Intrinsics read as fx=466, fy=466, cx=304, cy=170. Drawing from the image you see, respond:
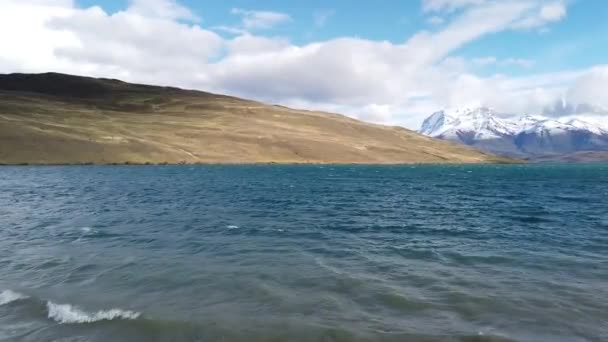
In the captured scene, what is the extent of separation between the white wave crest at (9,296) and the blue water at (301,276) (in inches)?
4.6

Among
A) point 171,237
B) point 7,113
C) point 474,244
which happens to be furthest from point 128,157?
point 474,244

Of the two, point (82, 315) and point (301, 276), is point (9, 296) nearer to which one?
point (82, 315)

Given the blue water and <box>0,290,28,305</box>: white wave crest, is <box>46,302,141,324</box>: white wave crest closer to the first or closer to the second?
the blue water

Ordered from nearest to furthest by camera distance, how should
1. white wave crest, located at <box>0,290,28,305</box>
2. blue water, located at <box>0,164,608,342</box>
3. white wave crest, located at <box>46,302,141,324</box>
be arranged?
1. blue water, located at <box>0,164,608,342</box>
2. white wave crest, located at <box>46,302,141,324</box>
3. white wave crest, located at <box>0,290,28,305</box>

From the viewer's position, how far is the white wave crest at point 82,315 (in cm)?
1742

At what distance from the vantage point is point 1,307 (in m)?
18.8

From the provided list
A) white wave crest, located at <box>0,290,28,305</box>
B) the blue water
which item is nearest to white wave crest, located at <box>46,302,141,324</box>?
the blue water

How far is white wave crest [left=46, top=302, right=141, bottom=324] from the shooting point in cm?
1742

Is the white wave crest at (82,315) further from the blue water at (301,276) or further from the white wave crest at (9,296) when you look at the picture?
the white wave crest at (9,296)

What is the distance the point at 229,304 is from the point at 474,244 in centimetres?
1956

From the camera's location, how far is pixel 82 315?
58.6 feet

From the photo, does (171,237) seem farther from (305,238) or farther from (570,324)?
(570,324)

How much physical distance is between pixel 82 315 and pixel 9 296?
4.82 metres

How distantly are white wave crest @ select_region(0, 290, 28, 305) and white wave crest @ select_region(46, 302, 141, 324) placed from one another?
2303 millimetres
